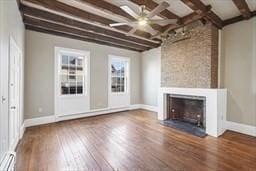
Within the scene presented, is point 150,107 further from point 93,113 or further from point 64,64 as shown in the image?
point 64,64

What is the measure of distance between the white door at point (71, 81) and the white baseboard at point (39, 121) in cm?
23

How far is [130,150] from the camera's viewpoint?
3.13 metres

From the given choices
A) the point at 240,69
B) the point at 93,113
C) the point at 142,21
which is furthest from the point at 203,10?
the point at 93,113

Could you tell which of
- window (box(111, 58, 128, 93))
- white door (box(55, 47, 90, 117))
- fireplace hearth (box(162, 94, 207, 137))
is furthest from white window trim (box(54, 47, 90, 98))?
fireplace hearth (box(162, 94, 207, 137))

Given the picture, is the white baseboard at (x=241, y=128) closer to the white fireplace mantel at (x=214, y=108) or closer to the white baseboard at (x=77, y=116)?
the white fireplace mantel at (x=214, y=108)

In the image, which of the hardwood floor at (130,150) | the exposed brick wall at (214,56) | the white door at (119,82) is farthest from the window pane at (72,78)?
the exposed brick wall at (214,56)

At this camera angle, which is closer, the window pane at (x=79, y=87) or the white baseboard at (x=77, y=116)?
the white baseboard at (x=77, y=116)

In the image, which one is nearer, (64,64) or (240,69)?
(240,69)

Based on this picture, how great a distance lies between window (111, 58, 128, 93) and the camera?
22.6ft

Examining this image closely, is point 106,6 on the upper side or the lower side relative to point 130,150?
upper

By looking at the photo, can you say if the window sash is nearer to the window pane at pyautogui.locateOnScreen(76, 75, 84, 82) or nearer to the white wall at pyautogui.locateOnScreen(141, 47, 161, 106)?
the window pane at pyautogui.locateOnScreen(76, 75, 84, 82)

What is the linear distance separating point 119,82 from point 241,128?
15.5ft

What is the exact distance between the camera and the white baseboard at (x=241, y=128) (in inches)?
157

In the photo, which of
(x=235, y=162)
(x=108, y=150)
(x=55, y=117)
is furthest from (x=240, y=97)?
(x=55, y=117)
